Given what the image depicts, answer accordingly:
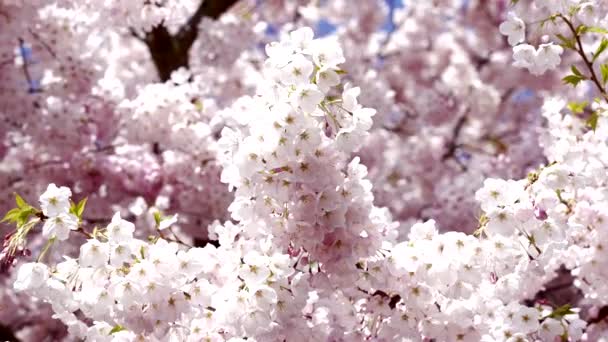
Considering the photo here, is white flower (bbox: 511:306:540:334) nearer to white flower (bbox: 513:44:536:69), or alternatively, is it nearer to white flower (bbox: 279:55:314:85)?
white flower (bbox: 513:44:536:69)

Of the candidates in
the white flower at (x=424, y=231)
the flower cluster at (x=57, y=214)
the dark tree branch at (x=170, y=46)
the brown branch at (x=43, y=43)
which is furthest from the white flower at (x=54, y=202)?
the dark tree branch at (x=170, y=46)

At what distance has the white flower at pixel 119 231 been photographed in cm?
312

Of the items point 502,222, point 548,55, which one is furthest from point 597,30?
point 502,222

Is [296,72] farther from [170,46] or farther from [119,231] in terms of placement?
[170,46]

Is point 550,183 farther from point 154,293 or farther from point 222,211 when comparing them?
point 222,211

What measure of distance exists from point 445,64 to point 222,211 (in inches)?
265

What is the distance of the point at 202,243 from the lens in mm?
6848

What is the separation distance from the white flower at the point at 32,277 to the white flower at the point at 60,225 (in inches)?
5.5

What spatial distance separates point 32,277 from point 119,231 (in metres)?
0.40

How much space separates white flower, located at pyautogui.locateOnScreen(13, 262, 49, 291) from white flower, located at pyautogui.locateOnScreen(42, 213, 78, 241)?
139mm

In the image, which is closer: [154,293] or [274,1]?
[154,293]

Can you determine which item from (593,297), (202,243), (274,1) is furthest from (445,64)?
(593,297)

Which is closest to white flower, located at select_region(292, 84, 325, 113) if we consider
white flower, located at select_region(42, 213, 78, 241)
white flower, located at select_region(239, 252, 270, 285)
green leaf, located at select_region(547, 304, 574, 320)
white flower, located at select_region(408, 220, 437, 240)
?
white flower, located at select_region(239, 252, 270, 285)

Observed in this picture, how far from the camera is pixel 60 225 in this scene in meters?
3.15
